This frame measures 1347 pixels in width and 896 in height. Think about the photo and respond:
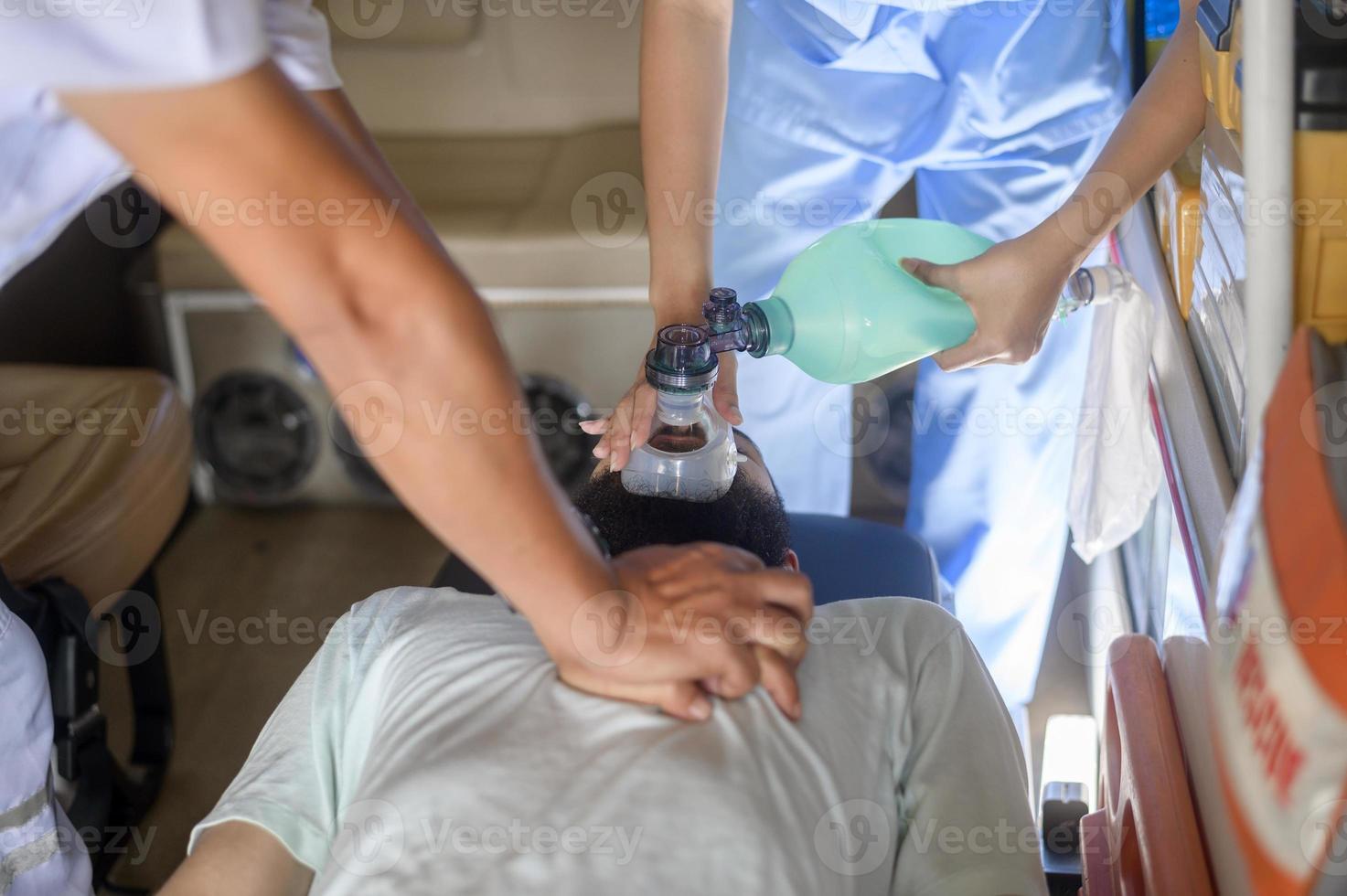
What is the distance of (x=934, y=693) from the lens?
100cm

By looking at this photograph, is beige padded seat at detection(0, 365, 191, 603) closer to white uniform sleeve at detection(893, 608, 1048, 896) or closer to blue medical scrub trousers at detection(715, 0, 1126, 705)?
blue medical scrub trousers at detection(715, 0, 1126, 705)

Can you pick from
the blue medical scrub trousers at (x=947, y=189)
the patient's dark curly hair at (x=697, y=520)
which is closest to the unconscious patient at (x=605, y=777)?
the patient's dark curly hair at (x=697, y=520)

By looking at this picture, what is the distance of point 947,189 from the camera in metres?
1.63

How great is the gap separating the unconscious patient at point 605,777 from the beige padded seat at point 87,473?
555mm

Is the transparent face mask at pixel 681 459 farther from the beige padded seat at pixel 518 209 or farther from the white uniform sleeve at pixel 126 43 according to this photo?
the beige padded seat at pixel 518 209

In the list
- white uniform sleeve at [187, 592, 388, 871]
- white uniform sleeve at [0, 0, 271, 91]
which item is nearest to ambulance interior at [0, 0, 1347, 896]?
white uniform sleeve at [187, 592, 388, 871]

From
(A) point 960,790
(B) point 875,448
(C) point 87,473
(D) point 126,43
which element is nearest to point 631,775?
(A) point 960,790

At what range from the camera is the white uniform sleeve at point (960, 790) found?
87cm

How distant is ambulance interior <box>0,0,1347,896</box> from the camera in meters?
0.71

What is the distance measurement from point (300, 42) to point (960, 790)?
78cm

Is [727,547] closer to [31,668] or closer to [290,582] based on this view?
[31,668]

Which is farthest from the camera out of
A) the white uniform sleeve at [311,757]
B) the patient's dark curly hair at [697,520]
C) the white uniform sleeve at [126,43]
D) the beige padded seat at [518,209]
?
the beige padded seat at [518,209]

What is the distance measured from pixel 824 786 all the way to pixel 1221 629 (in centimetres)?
30

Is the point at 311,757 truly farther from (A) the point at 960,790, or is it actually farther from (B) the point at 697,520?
(A) the point at 960,790
